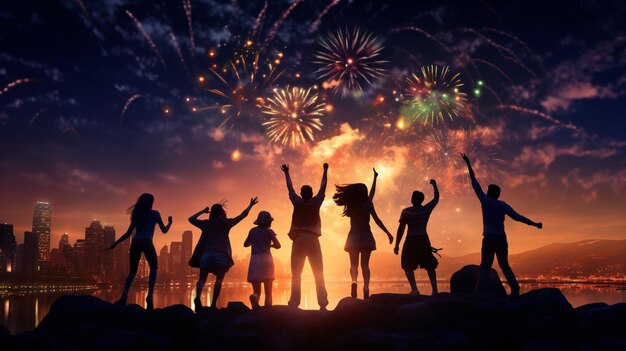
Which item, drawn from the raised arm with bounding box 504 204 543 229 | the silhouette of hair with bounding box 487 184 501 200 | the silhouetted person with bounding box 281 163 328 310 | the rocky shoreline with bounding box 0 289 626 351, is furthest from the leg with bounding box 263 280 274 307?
the raised arm with bounding box 504 204 543 229

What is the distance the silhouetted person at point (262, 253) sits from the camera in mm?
11141

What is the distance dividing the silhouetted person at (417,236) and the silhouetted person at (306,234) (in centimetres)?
215

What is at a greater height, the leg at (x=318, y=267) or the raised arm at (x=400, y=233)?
the raised arm at (x=400, y=233)

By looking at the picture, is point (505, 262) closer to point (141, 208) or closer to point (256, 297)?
point (256, 297)

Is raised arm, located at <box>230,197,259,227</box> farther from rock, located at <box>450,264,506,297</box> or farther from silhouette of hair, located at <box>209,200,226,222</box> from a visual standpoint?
rock, located at <box>450,264,506,297</box>

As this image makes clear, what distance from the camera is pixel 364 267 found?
10789mm

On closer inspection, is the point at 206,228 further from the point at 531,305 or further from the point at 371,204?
the point at 531,305

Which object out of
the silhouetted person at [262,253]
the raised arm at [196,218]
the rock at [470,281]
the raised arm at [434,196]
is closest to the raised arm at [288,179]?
the silhouetted person at [262,253]

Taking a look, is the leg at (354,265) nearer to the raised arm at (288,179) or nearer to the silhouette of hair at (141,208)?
the raised arm at (288,179)

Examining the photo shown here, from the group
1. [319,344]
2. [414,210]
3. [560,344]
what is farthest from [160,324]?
[560,344]

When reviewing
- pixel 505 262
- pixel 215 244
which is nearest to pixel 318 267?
pixel 215 244

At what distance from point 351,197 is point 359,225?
2.44ft

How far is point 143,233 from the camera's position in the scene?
35.2 ft

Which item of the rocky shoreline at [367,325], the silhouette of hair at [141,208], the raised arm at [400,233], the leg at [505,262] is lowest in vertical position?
the rocky shoreline at [367,325]
